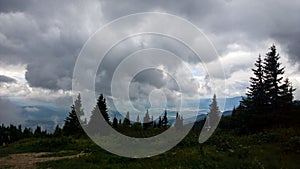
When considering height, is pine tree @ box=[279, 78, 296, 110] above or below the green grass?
above

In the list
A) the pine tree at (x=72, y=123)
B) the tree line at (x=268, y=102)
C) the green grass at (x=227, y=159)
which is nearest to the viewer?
the green grass at (x=227, y=159)

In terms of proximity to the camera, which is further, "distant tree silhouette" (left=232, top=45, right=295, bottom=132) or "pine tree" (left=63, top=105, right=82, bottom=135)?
"pine tree" (left=63, top=105, right=82, bottom=135)

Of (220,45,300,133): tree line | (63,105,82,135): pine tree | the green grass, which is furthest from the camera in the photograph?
(63,105,82,135): pine tree

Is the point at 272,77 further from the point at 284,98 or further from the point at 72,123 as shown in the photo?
the point at 72,123

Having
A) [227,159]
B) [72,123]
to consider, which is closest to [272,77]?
[227,159]

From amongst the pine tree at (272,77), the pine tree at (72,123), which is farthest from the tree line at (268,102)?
the pine tree at (72,123)

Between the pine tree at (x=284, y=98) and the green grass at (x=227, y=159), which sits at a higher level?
the pine tree at (x=284, y=98)

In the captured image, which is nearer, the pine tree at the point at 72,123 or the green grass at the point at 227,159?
the green grass at the point at 227,159

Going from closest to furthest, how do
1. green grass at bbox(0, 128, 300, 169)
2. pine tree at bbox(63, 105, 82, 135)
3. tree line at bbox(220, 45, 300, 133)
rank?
1. green grass at bbox(0, 128, 300, 169)
2. tree line at bbox(220, 45, 300, 133)
3. pine tree at bbox(63, 105, 82, 135)

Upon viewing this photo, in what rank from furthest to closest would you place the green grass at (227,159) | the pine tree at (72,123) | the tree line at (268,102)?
the pine tree at (72,123) → the tree line at (268,102) → the green grass at (227,159)

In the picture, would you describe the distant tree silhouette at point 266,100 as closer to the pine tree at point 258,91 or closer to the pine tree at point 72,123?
the pine tree at point 258,91

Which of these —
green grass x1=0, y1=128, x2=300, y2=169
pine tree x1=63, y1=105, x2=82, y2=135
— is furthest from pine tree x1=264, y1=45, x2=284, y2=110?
pine tree x1=63, y1=105, x2=82, y2=135

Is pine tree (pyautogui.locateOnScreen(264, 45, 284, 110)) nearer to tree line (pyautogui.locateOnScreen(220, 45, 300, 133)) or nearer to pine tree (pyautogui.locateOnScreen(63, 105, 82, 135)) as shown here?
tree line (pyautogui.locateOnScreen(220, 45, 300, 133))

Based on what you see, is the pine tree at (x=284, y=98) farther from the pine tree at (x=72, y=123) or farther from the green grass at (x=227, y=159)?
the pine tree at (x=72, y=123)
